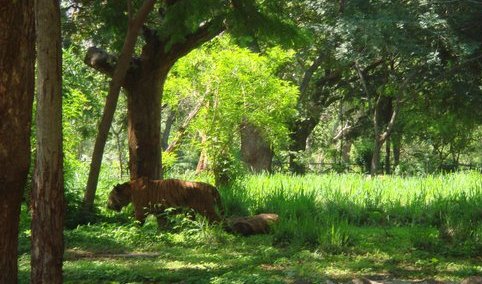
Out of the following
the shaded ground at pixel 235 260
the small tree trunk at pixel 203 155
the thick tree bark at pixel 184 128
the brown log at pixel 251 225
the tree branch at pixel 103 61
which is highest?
the tree branch at pixel 103 61

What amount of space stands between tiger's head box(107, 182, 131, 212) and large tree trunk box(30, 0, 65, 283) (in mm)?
5266

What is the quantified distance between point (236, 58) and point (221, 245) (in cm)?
614

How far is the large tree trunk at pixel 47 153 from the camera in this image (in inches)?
185

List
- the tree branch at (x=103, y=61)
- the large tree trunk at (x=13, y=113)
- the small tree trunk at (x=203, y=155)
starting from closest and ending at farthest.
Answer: the large tree trunk at (x=13, y=113)
the tree branch at (x=103, y=61)
the small tree trunk at (x=203, y=155)

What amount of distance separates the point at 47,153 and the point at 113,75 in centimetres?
454

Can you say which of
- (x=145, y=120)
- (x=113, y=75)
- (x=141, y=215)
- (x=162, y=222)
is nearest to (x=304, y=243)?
(x=162, y=222)

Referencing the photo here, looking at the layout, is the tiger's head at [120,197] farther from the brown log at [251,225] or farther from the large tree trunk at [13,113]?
the large tree trunk at [13,113]

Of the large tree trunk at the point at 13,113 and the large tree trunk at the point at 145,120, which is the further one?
the large tree trunk at the point at 145,120

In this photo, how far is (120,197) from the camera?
10.2 m

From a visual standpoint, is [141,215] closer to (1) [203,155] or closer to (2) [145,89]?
(2) [145,89]

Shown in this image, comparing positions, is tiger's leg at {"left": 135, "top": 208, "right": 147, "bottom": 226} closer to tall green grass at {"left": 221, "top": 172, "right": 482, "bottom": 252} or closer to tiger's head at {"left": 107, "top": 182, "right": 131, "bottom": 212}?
tiger's head at {"left": 107, "top": 182, "right": 131, "bottom": 212}

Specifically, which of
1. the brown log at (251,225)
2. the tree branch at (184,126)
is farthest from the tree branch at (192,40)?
the tree branch at (184,126)

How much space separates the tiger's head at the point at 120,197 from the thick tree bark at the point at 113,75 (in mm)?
353

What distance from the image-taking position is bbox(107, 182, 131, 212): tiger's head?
33.1 ft
